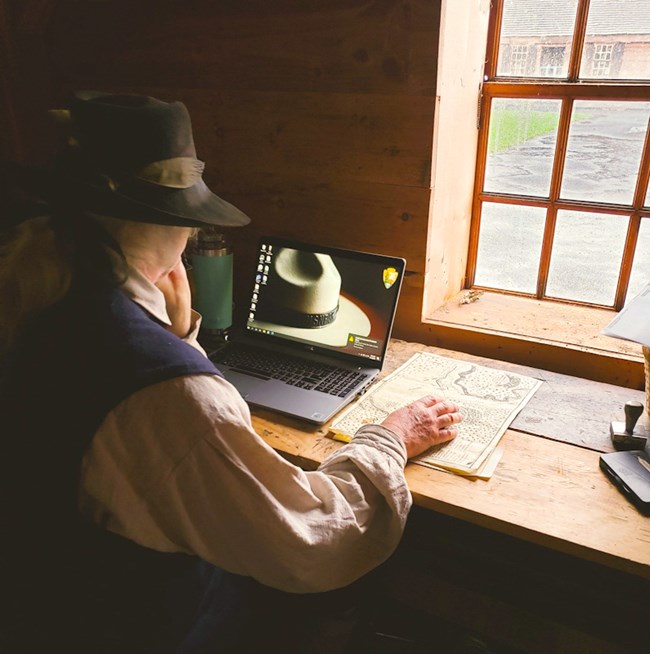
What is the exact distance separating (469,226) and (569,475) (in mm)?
901

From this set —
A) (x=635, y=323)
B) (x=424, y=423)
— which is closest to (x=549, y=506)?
(x=424, y=423)

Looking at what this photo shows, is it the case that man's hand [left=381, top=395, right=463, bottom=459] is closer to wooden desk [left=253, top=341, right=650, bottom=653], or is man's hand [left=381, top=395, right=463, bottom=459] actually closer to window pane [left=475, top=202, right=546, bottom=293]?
wooden desk [left=253, top=341, right=650, bottom=653]

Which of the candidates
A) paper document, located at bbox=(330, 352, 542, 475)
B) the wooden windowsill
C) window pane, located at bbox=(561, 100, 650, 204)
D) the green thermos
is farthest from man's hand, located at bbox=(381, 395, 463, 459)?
window pane, located at bbox=(561, 100, 650, 204)

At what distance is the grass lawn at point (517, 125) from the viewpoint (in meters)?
1.59

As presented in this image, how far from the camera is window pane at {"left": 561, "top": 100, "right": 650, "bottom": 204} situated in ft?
4.93

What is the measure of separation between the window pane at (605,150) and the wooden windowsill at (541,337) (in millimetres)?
319

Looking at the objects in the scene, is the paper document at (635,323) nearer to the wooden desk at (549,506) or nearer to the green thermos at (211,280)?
the wooden desk at (549,506)

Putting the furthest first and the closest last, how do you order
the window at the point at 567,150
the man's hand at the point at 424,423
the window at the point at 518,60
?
the window at the point at 518,60
the window at the point at 567,150
the man's hand at the point at 424,423

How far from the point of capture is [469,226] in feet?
5.89

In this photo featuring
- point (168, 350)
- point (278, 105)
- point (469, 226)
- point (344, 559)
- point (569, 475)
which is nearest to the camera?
point (168, 350)

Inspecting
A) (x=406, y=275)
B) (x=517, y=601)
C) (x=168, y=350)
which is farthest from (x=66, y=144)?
(x=517, y=601)

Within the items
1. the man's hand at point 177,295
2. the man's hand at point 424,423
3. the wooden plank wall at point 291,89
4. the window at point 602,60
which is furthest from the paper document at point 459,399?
the window at point 602,60

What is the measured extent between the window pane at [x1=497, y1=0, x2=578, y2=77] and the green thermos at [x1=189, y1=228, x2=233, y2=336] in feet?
2.97

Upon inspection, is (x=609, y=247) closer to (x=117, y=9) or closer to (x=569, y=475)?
(x=569, y=475)
